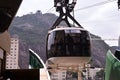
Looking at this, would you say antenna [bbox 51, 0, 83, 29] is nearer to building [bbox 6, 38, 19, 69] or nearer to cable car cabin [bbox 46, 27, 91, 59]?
cable car cabin [bbox 46, 27, 91, 59]

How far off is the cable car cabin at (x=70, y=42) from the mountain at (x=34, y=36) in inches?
2065

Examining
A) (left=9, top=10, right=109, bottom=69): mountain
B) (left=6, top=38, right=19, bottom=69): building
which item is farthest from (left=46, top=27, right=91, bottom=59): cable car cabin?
(left=9, top=10, right=109, bottom=69): mountain

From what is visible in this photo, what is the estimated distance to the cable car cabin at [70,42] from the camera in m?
14.0

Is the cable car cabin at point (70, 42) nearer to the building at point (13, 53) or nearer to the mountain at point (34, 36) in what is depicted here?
the building at point (13, 53)

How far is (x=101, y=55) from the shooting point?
13125 centimetres

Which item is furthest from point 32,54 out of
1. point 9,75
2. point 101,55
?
point 101,55

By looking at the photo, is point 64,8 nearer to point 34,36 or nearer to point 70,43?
point 70,43

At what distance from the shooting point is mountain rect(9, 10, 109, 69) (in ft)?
332

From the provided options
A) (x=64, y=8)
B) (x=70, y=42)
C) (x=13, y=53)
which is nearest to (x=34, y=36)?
(x=13, y=53)

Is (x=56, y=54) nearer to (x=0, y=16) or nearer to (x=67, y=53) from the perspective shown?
(x=67, y=53)

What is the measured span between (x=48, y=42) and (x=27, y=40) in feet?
281

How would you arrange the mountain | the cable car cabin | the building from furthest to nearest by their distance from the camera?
the mountain, the building, the cable car cabin

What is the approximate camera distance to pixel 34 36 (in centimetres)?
10544

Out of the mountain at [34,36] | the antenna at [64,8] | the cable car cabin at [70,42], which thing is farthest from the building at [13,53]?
the cable car cabin at [70,42]
